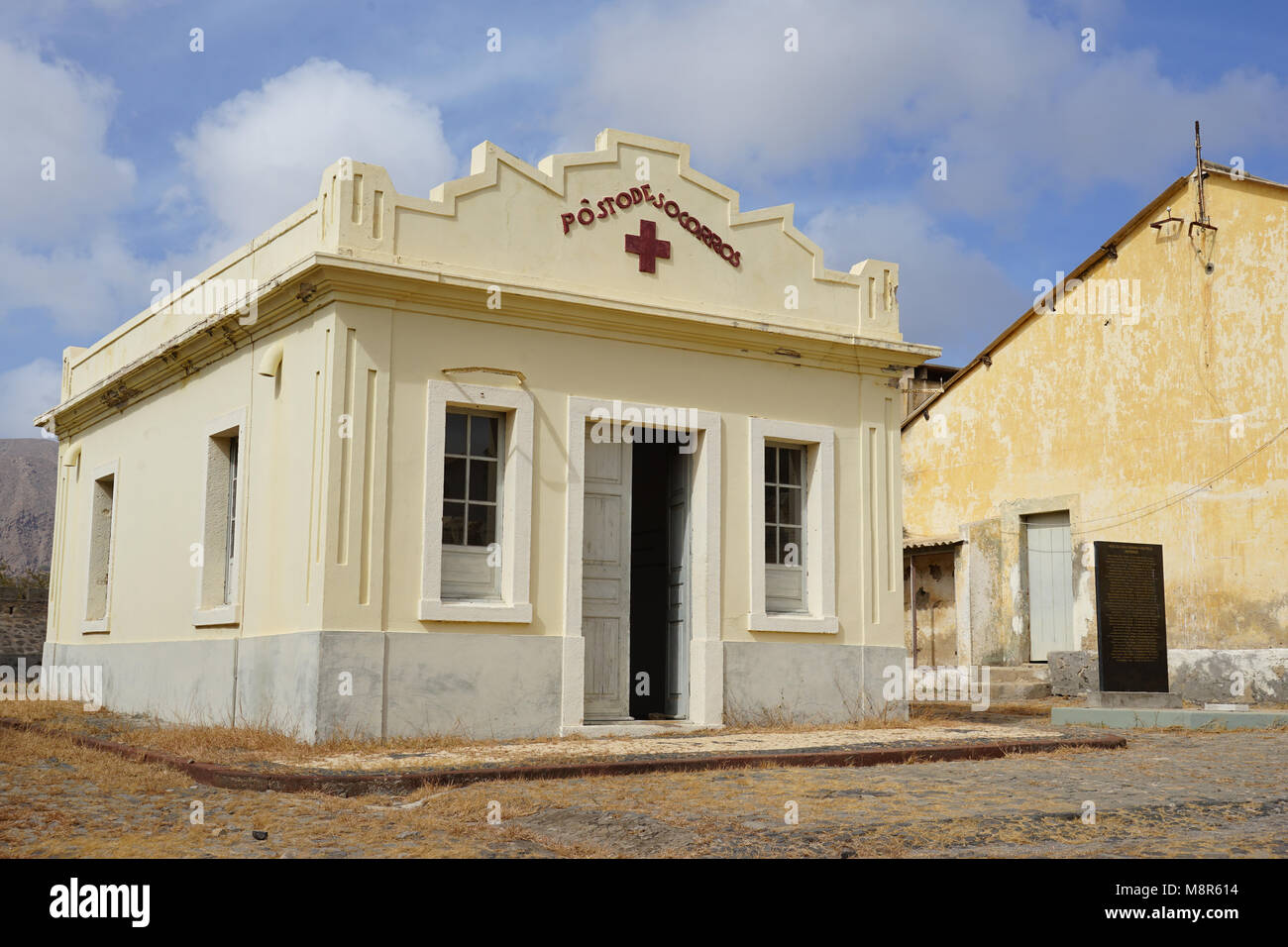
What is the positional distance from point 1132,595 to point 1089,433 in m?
5.34

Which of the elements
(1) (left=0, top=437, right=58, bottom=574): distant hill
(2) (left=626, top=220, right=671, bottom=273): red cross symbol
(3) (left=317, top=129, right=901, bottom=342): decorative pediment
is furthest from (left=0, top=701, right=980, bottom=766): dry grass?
(1) (left=0, top=437, right=58, bottom=574): distant hill

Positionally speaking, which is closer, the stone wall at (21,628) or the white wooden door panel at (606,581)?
the white wooden door panel at (606,581)

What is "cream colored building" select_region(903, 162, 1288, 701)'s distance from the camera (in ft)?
59.5

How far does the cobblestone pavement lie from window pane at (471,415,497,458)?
152 inches

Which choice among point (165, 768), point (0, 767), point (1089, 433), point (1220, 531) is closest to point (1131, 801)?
point (165, 768)

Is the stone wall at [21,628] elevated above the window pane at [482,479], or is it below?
below

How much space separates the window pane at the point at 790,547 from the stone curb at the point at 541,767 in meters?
3.08

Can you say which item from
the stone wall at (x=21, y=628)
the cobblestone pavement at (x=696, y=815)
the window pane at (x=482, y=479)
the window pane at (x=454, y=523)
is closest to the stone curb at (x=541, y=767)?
the cobblestone pavement at (x=696, y=815)

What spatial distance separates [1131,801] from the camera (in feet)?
25.0

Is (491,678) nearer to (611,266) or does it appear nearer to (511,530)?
(511,530)

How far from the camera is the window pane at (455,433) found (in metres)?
11.3

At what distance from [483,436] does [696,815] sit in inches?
209

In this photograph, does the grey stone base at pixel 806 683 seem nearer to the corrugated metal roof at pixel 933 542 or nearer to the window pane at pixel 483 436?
the window pane at pixel 483 436

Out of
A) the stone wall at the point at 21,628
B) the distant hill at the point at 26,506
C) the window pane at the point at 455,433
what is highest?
the distant hill at the point at 26,506
